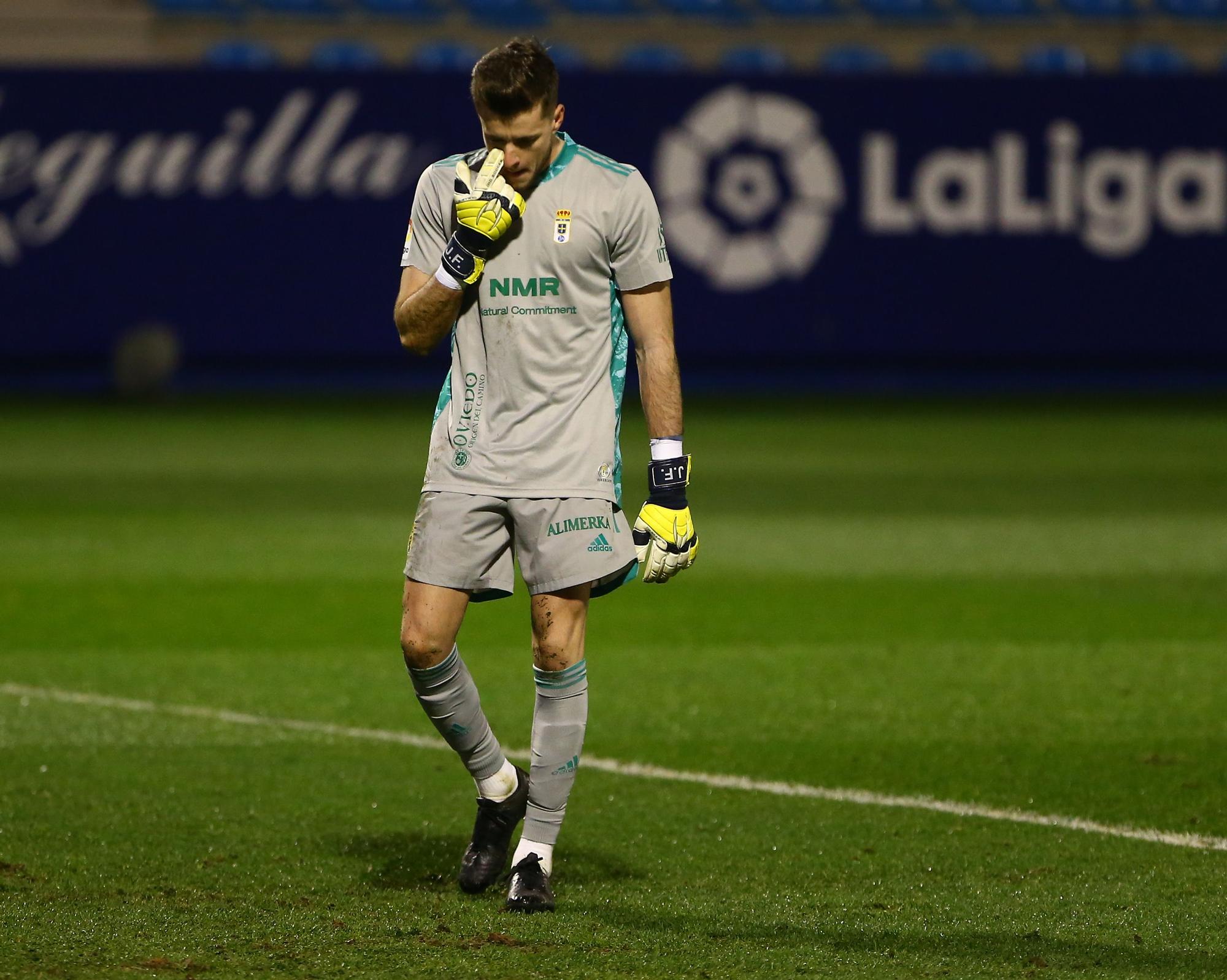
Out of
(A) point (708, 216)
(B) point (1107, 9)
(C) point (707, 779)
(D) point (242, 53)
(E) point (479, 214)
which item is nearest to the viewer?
(E) point (479, 214)

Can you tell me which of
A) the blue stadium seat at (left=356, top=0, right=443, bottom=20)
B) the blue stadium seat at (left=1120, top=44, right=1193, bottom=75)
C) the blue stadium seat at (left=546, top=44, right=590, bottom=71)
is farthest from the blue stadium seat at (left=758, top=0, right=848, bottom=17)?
the blue stadium seat at (left=356, top=0, right=443, bottom=20)

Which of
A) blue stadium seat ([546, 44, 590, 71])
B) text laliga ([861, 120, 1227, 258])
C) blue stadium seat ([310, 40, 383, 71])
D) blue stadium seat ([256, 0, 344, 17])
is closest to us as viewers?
text laliga ([861, 120, 1227, 258])

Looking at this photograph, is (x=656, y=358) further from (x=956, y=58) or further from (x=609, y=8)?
(x=956, y=58)

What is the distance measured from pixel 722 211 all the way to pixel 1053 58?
6209mm

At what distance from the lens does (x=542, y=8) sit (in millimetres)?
24422

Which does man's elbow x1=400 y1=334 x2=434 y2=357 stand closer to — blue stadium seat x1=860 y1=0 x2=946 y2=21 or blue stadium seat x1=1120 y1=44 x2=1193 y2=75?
blue stadium seat x1=860 y1=0 x2=946 y2=21

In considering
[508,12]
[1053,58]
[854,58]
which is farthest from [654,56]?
[1053,58]

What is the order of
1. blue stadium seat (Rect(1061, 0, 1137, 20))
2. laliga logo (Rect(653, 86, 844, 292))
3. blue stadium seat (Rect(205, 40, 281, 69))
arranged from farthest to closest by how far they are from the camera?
blue stadium seat (Rect(1061, 0, 1137, 20)) < blue stadium seat (Rect(205, 40, 281, 69)) < laliga logo (Rect(653, 86, 844, 292))

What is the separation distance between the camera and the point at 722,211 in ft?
71.3

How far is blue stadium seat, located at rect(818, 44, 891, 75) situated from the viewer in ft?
81.6

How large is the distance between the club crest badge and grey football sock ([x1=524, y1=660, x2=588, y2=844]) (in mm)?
1014

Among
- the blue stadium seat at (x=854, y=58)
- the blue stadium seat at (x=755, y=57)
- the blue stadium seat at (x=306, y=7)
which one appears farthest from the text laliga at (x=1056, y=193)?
the blue stadium seat at (x=306, y=7)

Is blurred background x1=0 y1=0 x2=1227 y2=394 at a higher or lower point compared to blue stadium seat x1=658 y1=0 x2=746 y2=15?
lower

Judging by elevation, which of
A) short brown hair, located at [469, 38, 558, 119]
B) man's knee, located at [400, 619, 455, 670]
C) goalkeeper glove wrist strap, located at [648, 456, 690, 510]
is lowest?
man's knee, located at [400, 619, 455, 670]
